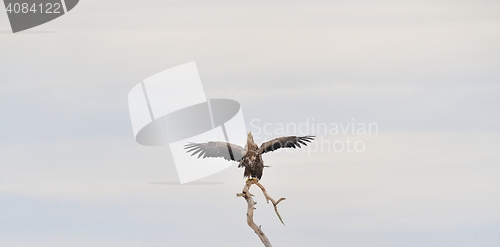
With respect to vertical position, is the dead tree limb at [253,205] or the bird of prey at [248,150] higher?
the bird of prey at [248,150]

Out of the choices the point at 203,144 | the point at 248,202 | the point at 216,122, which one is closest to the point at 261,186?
the point at 248,202

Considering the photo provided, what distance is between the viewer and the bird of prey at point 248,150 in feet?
118

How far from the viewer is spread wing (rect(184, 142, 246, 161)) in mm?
36938

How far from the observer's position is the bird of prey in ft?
118

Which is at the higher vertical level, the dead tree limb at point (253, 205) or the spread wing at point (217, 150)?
the spread wing at point (217, 150)

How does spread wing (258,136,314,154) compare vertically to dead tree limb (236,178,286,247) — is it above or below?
above

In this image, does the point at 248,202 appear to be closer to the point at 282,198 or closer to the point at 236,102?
the point at 282,198

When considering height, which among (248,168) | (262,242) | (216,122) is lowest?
(262,242)

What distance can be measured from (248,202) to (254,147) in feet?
10.1

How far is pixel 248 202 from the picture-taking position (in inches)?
1331

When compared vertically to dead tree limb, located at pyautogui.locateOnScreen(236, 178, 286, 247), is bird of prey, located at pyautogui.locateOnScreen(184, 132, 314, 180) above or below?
above

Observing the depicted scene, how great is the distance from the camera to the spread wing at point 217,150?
36.9 meters

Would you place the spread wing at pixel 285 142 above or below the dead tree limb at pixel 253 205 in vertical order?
above

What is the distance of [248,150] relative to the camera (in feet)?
119
